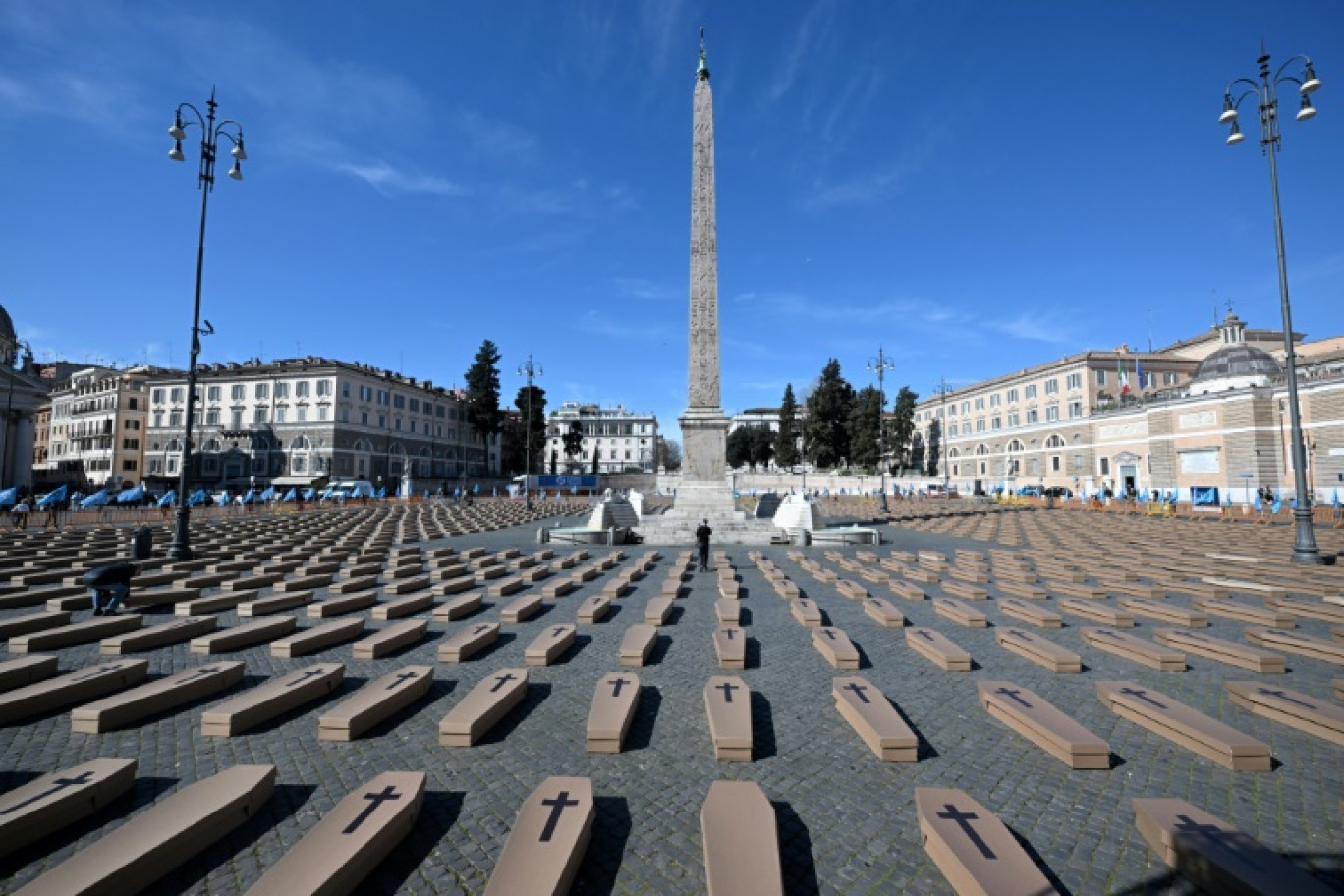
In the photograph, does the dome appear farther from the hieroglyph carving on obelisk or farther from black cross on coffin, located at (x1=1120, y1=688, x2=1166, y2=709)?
black cross on coffin, located at (x1=1120, y1=688, x2=1166, y2=709)

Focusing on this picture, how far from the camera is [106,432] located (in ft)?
226

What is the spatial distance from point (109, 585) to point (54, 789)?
24.5 ft

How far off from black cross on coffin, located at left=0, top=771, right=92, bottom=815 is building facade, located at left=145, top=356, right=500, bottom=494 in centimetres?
6140

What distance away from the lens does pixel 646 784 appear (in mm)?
4633

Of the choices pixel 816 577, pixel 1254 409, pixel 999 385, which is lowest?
pixel 816 577

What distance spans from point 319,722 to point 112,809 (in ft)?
4.65

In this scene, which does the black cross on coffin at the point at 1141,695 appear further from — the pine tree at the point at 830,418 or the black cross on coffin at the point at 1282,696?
the pine tree at the point at 830,418

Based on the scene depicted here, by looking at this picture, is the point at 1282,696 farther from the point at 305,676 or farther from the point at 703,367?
the point at 703,367

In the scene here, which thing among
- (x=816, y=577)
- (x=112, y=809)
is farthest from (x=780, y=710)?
(x=816, y=577)

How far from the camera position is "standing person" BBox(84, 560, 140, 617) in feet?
30.7

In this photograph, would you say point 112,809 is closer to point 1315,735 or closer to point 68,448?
point 1315,735

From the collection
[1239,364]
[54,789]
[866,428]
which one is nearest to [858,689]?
[54,789]

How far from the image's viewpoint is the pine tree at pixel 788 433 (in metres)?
82.3

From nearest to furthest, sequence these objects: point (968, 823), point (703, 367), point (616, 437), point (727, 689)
A: point (968, 823)
point (727, 689)
point (703, 367)
point (616, 437)
